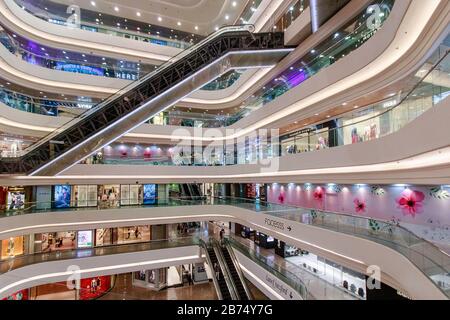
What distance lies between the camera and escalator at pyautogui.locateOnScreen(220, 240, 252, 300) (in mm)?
13202

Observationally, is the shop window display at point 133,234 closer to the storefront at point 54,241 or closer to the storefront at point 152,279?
the storefront at point 152,279

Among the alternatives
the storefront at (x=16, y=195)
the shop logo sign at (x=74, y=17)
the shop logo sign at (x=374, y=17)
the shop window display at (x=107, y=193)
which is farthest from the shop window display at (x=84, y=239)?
the shop logo sign at (x=374, y=17)

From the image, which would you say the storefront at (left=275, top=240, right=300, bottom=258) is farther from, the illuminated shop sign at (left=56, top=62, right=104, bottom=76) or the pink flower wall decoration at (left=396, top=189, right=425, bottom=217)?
the illuminated shop sign at (left=56, top=62, right=104, bottom=76)

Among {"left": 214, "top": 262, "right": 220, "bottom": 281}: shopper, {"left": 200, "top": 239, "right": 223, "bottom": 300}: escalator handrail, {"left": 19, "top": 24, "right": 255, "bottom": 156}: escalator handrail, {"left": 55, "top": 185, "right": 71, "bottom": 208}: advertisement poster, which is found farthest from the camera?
{"left": 55, "top": 185, "right": 71, "bottom": 208}: advertisement poster

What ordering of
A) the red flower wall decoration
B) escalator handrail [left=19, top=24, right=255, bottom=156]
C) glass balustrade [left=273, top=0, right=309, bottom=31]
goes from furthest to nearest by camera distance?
the red flower wall decoration, glass balustrade [left=273, top=0, right=309, bottom=31], escalator handrail [left=19, top=24, right=255, bottom=156]

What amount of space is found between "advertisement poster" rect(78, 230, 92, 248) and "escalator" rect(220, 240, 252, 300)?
8.84 meters

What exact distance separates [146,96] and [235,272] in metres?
10.5

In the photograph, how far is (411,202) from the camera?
9.31m

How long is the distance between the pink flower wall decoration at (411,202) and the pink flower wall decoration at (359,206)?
5.52 feet

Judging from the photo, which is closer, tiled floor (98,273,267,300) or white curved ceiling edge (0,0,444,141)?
Result: white curved ceiling edge (0,0,444,141)

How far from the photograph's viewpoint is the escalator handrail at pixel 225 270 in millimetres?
13214

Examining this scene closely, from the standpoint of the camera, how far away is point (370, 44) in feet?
24.0

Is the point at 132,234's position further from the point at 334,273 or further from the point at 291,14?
the point at 291,14

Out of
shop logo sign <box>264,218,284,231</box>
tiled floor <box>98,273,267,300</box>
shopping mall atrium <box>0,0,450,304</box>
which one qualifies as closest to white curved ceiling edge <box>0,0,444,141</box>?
shopping mall atrium <box>0,0,450,304</box>
